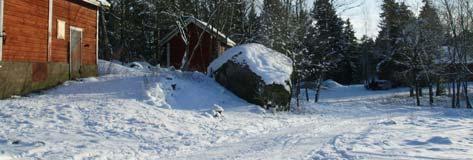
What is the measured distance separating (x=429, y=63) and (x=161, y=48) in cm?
2072

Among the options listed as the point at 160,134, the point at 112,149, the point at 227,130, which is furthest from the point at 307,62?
the point at 112,149

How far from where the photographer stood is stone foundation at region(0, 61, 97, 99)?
16267mm

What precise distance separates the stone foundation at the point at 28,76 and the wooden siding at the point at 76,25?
1.89 feet

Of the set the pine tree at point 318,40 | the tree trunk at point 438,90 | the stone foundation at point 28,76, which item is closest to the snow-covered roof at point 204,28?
the pine tree at point 318,40

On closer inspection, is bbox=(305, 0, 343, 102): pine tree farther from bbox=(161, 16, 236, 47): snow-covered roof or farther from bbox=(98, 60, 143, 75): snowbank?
bbox=(98, 60, 143, 75): snowbank

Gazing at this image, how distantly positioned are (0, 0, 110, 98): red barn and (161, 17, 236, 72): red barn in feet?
40.5

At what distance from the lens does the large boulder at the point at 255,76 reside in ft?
65.5

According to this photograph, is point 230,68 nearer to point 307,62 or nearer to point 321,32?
point 307,62

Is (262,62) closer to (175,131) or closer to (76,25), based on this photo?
(76,25)

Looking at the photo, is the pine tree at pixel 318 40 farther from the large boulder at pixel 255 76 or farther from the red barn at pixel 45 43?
the red barn at pixel 45 43

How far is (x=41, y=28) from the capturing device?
18.7 metres

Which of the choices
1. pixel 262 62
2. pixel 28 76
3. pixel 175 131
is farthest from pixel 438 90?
pixel 175 131

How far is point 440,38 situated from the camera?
35375mm

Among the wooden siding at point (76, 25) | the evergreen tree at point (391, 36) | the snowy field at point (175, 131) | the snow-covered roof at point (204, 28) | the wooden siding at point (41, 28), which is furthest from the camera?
the evergreen tree at point (391, 36)
